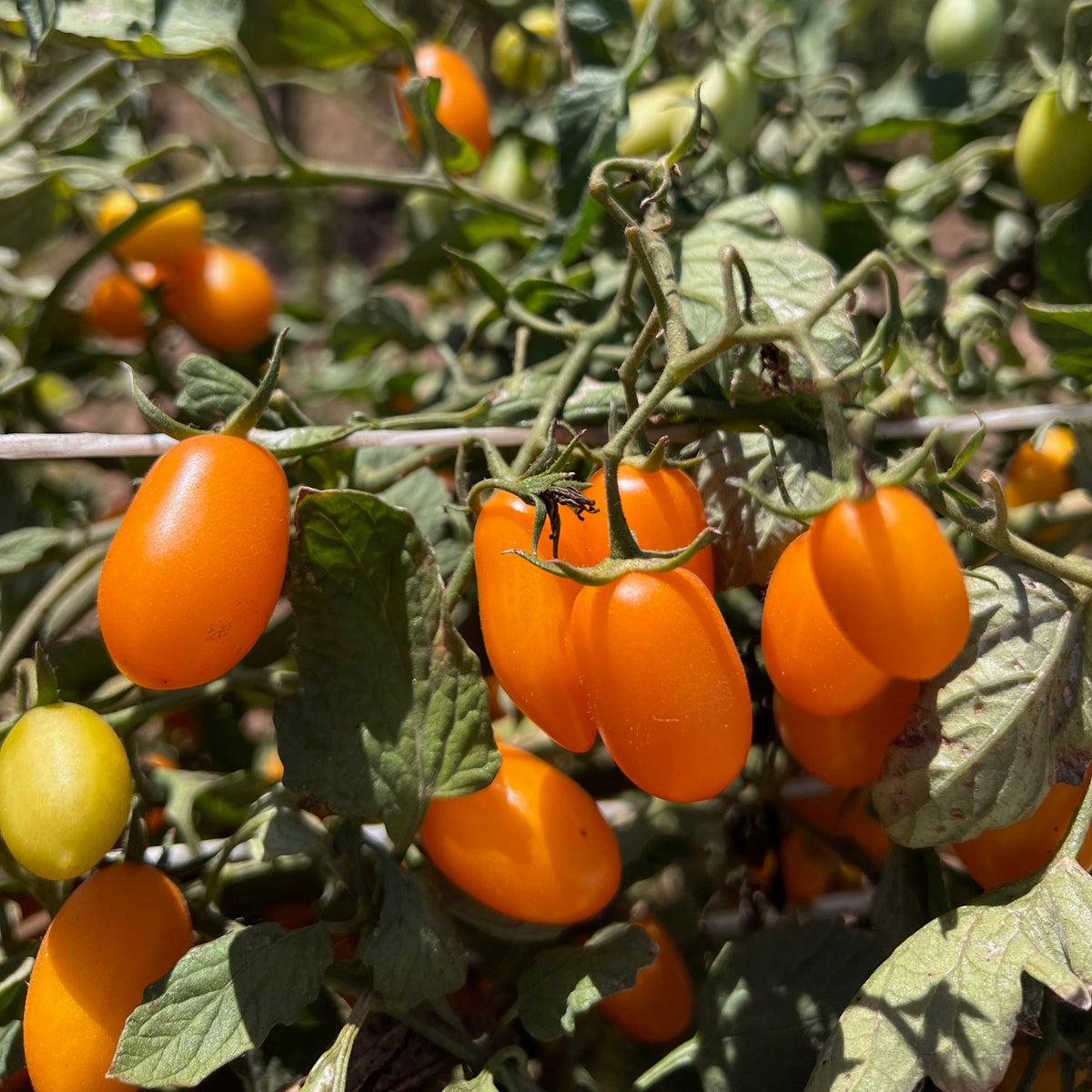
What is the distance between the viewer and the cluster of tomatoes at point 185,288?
92 cm

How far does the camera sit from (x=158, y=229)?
91 centimetres

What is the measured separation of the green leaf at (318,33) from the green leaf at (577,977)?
0.71 meters

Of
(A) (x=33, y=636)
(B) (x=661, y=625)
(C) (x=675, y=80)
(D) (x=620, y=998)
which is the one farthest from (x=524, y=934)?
(C) (x=675, y=80)

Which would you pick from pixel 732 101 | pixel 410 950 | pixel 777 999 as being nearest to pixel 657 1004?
pixel 777 999

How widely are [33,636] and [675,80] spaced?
2.45 ft

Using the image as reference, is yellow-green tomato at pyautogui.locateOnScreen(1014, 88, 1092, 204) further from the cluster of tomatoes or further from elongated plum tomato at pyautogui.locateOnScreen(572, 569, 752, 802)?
the cluster of tomatoes

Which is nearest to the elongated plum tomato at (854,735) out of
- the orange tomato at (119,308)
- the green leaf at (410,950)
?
the green leaf at (410,950)

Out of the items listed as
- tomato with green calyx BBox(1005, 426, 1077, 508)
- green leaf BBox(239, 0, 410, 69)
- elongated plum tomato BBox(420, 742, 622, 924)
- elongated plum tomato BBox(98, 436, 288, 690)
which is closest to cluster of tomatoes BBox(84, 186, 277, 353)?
green leaf BBox(239, 0, 410, 69)

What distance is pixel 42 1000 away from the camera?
1.73ft

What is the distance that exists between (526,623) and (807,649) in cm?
14

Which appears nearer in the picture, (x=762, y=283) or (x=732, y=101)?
(x=762, y=283)

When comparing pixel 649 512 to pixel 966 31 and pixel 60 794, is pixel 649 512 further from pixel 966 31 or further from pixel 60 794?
pixel 966 31

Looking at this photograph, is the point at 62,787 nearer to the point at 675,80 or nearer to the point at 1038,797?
the point at 1038,797

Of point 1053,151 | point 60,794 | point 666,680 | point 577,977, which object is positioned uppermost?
point 1053,151
